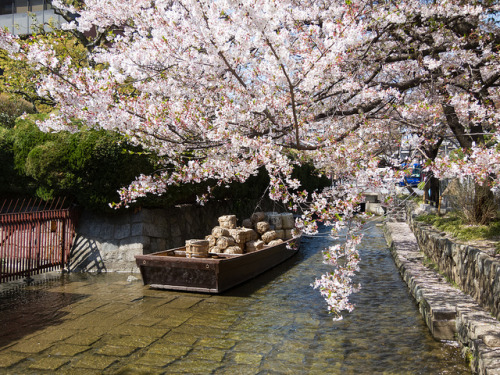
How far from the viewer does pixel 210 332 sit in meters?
6.16

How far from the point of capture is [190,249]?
8836 mm

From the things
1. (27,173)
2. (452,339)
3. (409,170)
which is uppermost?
(27,173)

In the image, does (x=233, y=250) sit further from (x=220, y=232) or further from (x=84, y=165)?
(x=84, y=165)

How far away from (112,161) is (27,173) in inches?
88.3

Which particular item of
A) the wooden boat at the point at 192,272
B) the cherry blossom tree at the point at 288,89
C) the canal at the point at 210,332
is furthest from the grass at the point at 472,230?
the wooden boat at the point at 192,272

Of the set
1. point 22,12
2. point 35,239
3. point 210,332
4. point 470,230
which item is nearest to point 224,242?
point 210,332

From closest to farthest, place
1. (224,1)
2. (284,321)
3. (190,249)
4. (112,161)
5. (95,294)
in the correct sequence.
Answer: (224,1) → (284,321) → (95,294) → (190,249) → (112,161)

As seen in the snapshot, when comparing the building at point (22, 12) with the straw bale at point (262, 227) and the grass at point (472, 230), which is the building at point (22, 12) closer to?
the straw bale at point (262, 227)

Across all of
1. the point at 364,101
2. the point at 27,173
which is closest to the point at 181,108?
the point at 364,101

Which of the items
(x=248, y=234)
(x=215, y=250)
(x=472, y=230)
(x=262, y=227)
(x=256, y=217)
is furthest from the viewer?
(x=256, y=217)

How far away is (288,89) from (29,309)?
5.69 meters

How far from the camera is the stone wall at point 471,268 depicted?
17.0 feet

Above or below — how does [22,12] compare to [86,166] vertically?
above

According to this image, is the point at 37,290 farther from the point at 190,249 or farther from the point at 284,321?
the point at 284,321
